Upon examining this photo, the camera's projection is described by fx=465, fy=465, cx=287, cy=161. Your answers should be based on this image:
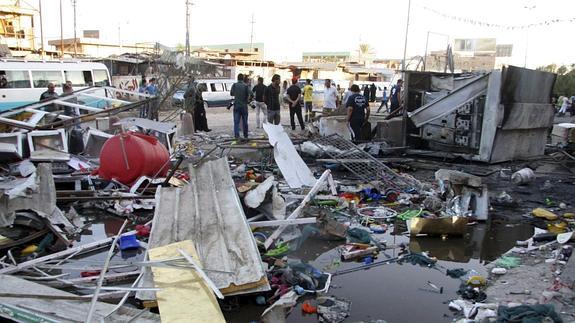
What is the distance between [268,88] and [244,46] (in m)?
56.5

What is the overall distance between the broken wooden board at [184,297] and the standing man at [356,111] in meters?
7.42

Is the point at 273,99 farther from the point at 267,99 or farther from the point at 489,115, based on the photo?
the point at 489,115

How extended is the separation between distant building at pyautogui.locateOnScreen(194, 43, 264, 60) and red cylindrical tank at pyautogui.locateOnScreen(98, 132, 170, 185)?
3737 cm

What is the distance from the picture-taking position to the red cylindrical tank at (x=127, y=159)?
684 centimetres

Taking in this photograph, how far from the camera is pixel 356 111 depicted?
10625 millimetres

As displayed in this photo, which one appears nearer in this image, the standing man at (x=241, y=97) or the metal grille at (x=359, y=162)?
the metal grille at (x=359, y=162)

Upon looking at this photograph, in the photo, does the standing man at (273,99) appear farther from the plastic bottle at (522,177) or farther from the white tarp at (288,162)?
the plastic bottle at (522,177)

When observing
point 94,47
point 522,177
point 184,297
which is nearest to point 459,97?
point 522,177

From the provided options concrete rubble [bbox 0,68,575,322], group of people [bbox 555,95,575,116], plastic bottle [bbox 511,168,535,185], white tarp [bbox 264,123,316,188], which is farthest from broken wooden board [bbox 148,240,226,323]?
group of people [bbox 555,95,575,116]

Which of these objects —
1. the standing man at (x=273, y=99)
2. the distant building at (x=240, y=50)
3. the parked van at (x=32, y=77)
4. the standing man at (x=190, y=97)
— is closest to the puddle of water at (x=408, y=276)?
the standing man at (x=273, y=99)

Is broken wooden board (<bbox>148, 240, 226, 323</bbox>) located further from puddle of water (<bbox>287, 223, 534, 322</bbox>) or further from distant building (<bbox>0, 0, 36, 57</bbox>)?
distant building (<bbox>0, 0, 36, 57</bbox>)

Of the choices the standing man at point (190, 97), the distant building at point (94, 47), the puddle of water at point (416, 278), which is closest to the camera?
the puddle of water at point (416, 278)

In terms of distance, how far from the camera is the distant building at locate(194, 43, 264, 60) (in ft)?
152

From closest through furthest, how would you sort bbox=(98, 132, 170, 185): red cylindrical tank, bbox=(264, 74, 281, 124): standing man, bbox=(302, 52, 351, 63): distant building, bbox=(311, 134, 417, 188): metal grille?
1. bbox=(98, 132, 170, 185): red cylindrical tank
2. bbox=(311, 134, 417, 188): metal grille
3. bbox=(264, 74, 281, 124): standing man
4. bbox=(302, 52, 351, 63): distant building
